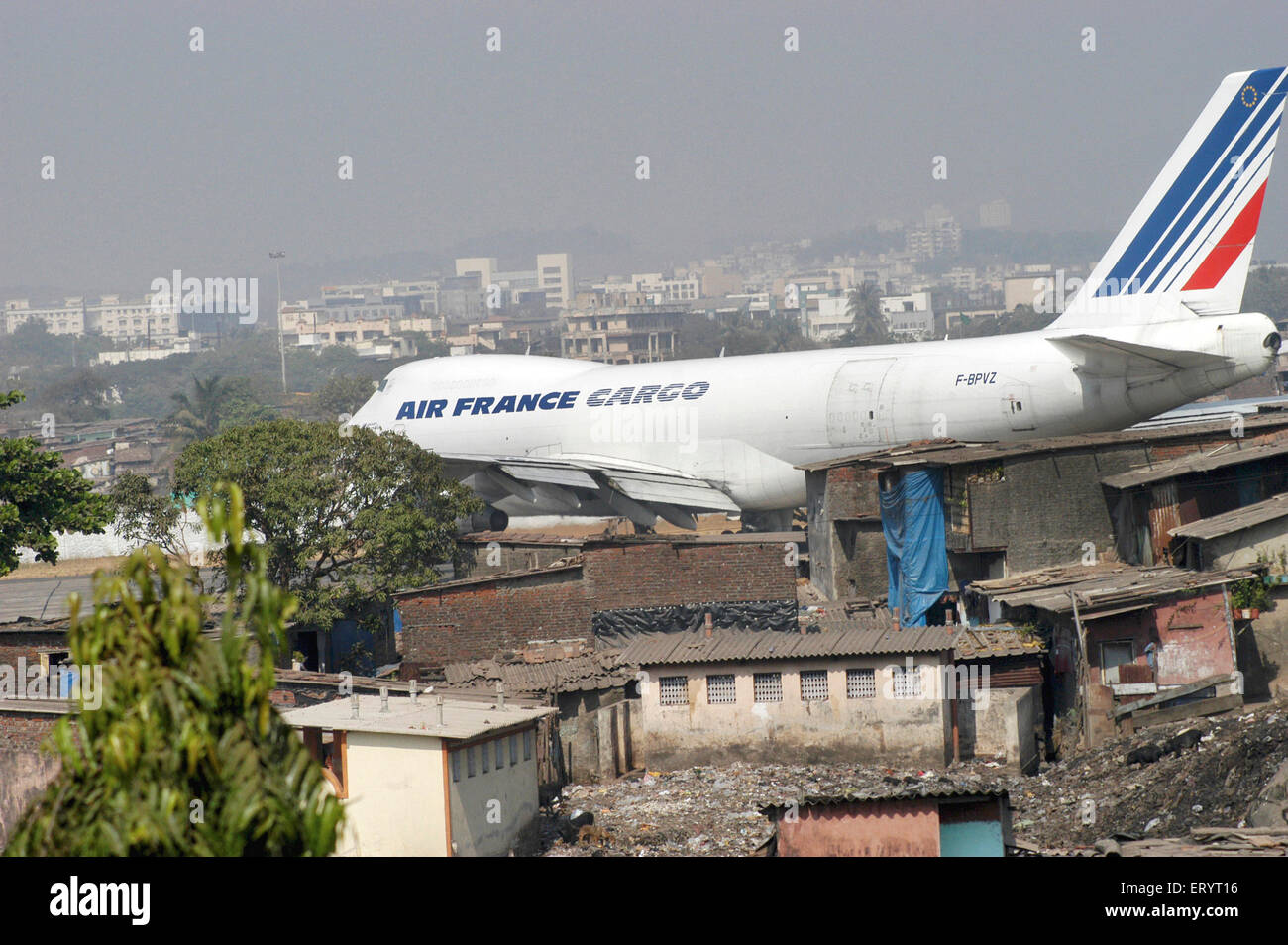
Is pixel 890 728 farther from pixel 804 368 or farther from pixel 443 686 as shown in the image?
pixel 804 368

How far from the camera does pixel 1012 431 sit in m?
38.3

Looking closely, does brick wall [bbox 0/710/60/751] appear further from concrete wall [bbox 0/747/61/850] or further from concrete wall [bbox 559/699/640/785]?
concrete wall [bbox 559/699/640/785]

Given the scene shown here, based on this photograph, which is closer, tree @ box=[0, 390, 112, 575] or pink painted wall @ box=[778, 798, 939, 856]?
pink painted wall @ box=[778, 798, 939, 856]

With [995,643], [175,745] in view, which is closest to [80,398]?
[995,643]

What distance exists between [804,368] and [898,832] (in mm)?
25193

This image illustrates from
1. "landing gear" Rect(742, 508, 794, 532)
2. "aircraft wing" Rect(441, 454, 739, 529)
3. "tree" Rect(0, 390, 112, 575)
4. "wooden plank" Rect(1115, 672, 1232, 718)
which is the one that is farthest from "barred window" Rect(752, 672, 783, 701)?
"landing gear" Rect(742, 508, 794, 532)

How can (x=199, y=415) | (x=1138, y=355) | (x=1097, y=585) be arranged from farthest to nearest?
1. (x=199, y=415)
2. (x=1138, y=355)
3. (x=1097, y=585)

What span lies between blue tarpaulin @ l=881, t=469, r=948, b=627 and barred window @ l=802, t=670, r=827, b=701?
804 centimetres

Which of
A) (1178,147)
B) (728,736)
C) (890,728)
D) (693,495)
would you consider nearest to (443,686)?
(728,736)

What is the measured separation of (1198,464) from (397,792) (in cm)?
1816

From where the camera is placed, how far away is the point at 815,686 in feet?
84.0

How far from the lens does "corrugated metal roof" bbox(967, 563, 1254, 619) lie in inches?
982

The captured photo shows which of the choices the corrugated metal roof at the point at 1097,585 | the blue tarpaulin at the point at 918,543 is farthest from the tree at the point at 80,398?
the corrugated metal roof at the point at 1097,585

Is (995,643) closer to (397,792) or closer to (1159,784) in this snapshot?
(1159,784)
